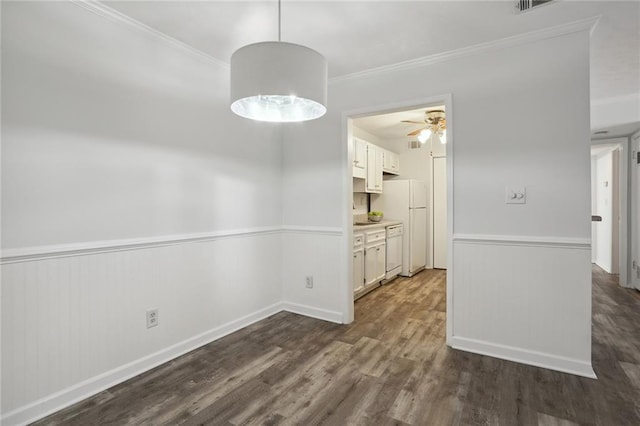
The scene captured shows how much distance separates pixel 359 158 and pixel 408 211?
58.0 inches

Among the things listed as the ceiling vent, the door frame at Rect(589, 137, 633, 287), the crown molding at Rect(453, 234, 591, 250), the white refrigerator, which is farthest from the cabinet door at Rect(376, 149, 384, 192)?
the door frame at Rect(589, 137, 633, 287)

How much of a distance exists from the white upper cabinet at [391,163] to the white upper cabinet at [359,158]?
0.80m

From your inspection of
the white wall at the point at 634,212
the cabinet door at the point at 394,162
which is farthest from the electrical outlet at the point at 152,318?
the white wall at the point at 634,212

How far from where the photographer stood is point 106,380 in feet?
6.98

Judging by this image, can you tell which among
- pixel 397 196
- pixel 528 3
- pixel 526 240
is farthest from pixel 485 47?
pixel 397 196

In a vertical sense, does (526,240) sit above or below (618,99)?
below

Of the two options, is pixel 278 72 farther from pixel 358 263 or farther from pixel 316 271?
pixel 358 263

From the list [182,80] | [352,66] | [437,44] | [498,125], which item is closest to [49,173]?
[182,80]

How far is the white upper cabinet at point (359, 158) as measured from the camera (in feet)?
14.6

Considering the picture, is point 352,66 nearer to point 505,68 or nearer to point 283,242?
point 505,68

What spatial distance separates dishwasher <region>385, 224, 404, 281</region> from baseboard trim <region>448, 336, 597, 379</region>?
2159 millimetres

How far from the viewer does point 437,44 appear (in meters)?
2.58

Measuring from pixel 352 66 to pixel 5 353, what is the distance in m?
3.14

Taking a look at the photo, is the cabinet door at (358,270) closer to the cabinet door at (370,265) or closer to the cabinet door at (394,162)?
the cabinet door at (370,265)
